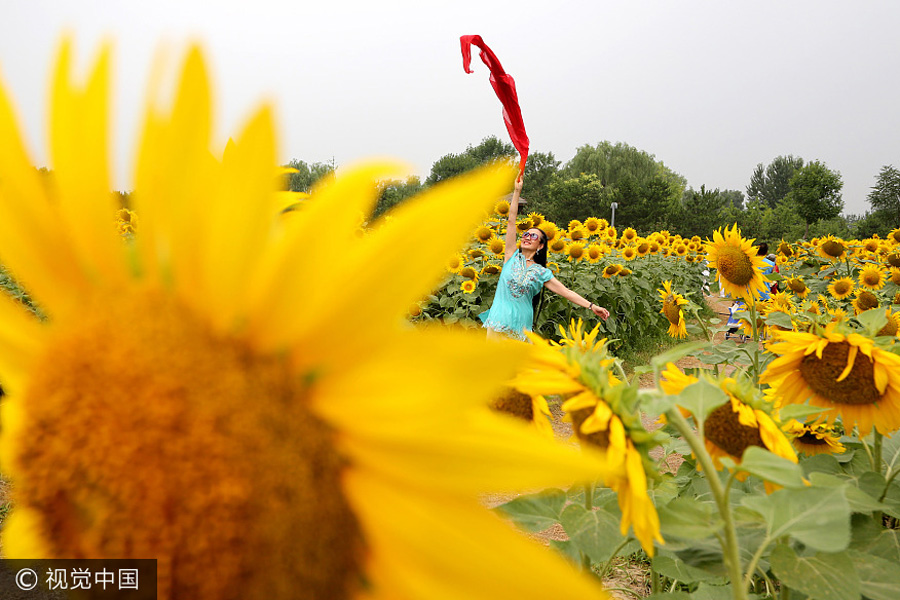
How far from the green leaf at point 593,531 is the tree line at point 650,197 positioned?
0.51 m

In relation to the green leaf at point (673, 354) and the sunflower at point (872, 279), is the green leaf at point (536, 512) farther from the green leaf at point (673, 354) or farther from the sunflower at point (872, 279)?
the sunflower at point (872, 279)

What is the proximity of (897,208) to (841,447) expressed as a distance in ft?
68.7

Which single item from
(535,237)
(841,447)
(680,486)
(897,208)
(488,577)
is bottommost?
(680,486)

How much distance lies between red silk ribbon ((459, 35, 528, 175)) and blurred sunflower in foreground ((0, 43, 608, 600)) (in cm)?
57

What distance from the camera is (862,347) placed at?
1.17m

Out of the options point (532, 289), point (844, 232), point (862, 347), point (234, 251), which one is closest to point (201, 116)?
point (234, 251)

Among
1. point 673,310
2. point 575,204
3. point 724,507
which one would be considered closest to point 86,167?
point 724,507

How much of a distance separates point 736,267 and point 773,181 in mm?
72633

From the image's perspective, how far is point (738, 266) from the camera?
260 cm

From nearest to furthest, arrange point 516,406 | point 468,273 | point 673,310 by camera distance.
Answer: point 516,406 < point 673,310 < point 468,273

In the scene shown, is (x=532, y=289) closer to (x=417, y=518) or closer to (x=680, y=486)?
(x=680, y=486)

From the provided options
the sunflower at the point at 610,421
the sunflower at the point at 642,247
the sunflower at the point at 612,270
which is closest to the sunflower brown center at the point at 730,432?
the sunflower at the point at 610,421

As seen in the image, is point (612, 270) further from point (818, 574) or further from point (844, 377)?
point (818, 574)

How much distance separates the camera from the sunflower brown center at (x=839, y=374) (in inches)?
47.4
